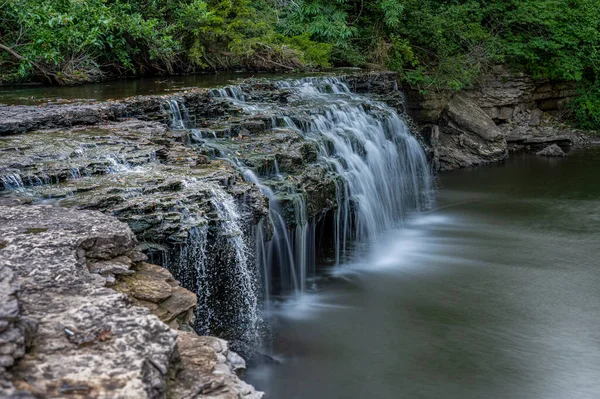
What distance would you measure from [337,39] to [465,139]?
449 centimetres

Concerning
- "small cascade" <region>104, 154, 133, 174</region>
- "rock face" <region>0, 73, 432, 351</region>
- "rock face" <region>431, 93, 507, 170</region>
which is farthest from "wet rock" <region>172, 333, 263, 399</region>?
"rock face" <region>431, 93, 507, 170</region>

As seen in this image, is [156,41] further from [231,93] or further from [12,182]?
[12,182]

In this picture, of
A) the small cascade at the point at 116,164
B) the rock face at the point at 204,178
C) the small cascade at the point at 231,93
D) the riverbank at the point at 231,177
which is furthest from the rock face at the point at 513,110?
the small cascade at the point at 116,164

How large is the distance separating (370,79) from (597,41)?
887 centimetres

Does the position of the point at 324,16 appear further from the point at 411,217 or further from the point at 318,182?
the point at 318,182

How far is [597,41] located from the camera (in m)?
19.0

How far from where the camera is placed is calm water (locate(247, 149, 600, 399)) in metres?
6.38

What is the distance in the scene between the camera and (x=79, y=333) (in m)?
3.00

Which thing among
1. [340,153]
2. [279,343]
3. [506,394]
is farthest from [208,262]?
[340,153]

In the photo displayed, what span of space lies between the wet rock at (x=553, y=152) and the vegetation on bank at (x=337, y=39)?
8.03 ft

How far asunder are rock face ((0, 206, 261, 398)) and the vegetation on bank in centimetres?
837

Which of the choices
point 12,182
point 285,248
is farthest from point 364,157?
point 12,182

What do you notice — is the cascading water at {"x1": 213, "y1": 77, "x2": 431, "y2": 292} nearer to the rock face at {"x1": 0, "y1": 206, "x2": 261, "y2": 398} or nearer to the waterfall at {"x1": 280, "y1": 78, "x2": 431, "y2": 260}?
the waterfall at {"x1": 280, "y1": 78, "x2": 431, "y2": 260}

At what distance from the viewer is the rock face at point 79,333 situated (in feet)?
8.71
